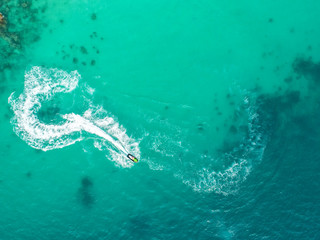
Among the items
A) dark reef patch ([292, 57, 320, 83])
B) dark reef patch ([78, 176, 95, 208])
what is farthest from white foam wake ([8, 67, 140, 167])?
dark reef patch ([292, 57, 320, 83])

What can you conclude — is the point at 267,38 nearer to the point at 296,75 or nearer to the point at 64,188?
the point at 296,75

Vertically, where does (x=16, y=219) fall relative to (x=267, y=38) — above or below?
below

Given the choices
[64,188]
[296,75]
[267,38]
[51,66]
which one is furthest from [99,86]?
[296,75]

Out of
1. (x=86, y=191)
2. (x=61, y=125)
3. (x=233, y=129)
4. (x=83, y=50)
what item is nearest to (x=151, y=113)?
(x=233, y=129)

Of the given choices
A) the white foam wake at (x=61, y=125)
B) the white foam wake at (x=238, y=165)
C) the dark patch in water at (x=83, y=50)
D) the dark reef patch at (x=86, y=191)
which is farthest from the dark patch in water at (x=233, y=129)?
the dark patch in water at (x=83, y=50)

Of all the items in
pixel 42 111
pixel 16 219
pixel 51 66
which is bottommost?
pixel 16 219

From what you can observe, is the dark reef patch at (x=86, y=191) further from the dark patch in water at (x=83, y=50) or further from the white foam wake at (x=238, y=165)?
the dark patch in water at (x=83, y=50)
